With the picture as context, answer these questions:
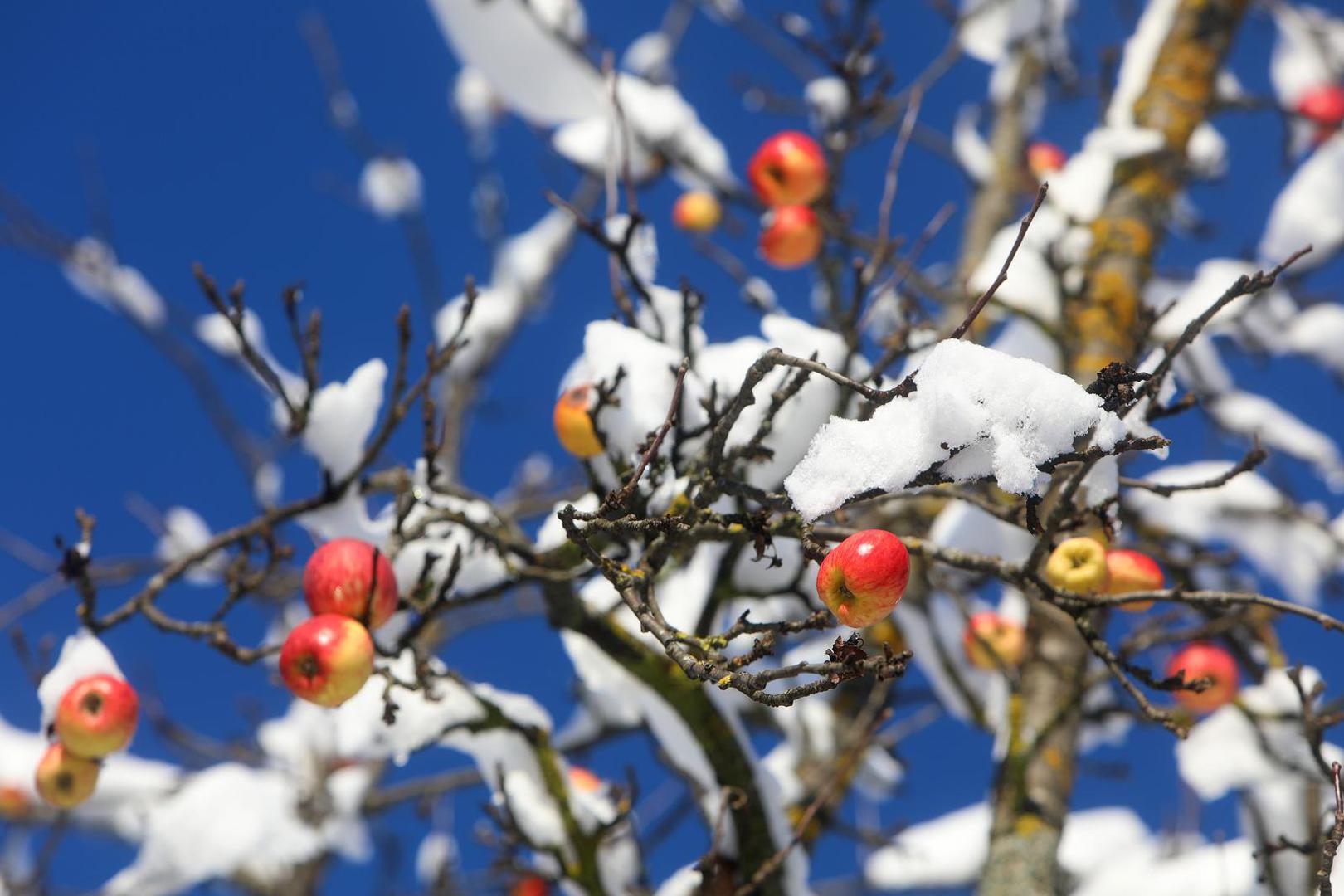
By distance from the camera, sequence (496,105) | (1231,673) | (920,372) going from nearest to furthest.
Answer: (920,372) → (1231,673) → (496,105)

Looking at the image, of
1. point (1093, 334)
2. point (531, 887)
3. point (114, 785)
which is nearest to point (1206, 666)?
point (1093, 334)

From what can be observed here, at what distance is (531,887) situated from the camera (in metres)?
3.82

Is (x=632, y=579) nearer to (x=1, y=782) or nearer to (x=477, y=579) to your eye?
(x=477, y=579)

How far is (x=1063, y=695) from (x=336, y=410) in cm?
213

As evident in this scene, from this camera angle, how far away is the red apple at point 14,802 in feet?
16.5

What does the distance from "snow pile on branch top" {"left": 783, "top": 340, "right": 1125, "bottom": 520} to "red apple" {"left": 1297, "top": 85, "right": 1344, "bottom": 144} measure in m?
4.08

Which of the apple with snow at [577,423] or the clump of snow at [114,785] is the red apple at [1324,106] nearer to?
the apple with snow at [577,423]

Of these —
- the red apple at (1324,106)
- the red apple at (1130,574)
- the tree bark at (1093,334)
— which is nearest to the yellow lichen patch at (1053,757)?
the tree bark at (1093,334)

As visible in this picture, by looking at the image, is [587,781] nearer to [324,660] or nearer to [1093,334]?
[324,660]

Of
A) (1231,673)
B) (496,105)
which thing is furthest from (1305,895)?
(496,105)

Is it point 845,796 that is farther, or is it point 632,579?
point 845,796

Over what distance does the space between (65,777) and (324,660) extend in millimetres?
912

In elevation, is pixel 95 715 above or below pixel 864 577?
above

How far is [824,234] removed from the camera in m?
3.76
